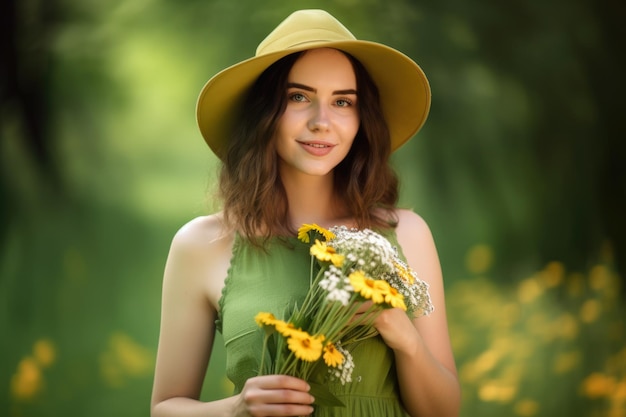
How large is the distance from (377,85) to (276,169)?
35 cm

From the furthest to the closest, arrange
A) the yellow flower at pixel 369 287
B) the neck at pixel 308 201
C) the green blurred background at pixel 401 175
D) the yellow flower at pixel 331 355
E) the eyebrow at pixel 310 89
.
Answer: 1. the green blurred background at pixel 401 175
2. the neck at pixel 308 201
3. the eyebrow at pixel 310 89
4. the yellow flower at pixel 331 355
5. the yellow flower at pixel 369 287

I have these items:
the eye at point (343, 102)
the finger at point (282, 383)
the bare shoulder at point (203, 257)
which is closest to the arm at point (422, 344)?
the finger at point (282, 383)

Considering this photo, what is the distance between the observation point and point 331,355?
1729mm

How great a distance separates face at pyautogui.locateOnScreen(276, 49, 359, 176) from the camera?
2123mm

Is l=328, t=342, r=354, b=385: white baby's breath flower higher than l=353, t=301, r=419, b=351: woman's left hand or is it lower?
lower

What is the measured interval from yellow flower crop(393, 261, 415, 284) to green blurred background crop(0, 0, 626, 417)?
1.77 meters

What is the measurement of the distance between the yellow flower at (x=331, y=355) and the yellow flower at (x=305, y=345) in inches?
1.8

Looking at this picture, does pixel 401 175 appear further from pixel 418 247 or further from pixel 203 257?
pixel 203 257

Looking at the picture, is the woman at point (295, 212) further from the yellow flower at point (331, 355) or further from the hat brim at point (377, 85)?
the yellow flower at point (331, 355)

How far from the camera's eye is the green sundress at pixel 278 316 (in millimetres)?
2043

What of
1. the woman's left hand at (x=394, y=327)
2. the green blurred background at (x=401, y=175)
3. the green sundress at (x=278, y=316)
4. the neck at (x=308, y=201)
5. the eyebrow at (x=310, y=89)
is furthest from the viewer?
the green blurred background at (x=401, y=175)

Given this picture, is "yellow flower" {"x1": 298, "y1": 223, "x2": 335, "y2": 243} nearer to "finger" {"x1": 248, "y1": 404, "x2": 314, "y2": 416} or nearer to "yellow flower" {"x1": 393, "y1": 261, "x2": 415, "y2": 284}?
"yellow flower" {"x1": 393, "y1": 261, "x2": 415, "y2": 284}

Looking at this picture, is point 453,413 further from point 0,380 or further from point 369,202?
point 0,380

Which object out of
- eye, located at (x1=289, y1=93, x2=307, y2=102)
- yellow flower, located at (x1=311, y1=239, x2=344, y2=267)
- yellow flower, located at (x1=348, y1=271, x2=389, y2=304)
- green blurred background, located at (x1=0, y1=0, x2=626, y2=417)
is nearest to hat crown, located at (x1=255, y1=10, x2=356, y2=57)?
eye, located at (x1=289, y1=93, x2=307, y2=102)
